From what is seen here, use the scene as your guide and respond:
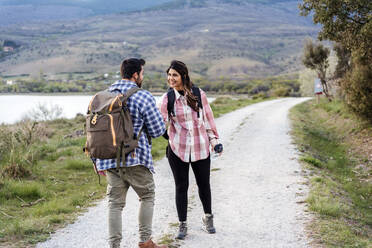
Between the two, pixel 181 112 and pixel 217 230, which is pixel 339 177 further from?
pixel 181 112

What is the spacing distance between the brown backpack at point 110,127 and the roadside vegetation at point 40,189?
191cm

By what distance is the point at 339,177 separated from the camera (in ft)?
30.1

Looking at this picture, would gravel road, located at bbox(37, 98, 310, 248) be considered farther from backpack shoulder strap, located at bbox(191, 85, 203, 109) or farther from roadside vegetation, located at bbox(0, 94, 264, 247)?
backpack shoulder strap, located at bbox(191, 85, 203, 109)

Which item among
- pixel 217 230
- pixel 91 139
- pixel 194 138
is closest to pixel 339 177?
pixel 217 230

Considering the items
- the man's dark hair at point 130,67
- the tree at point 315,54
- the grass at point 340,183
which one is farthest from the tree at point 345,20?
the tree at point 315,54

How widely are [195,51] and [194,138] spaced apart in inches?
7062

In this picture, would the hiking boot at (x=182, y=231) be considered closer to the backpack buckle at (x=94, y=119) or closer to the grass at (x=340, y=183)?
the grass at (x=340, y=183)

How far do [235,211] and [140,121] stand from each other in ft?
8.65

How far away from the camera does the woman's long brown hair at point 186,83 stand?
461cm

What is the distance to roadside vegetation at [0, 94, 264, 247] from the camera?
5.29 m

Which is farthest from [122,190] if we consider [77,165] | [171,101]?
[77,165]

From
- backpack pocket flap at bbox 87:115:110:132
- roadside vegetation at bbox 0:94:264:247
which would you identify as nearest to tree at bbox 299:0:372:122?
roadside vegetation at bbox 0:94:264:247

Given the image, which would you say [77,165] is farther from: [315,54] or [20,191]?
[315,54]

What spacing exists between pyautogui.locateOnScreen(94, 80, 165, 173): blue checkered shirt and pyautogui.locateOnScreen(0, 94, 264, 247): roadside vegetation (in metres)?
1.91
